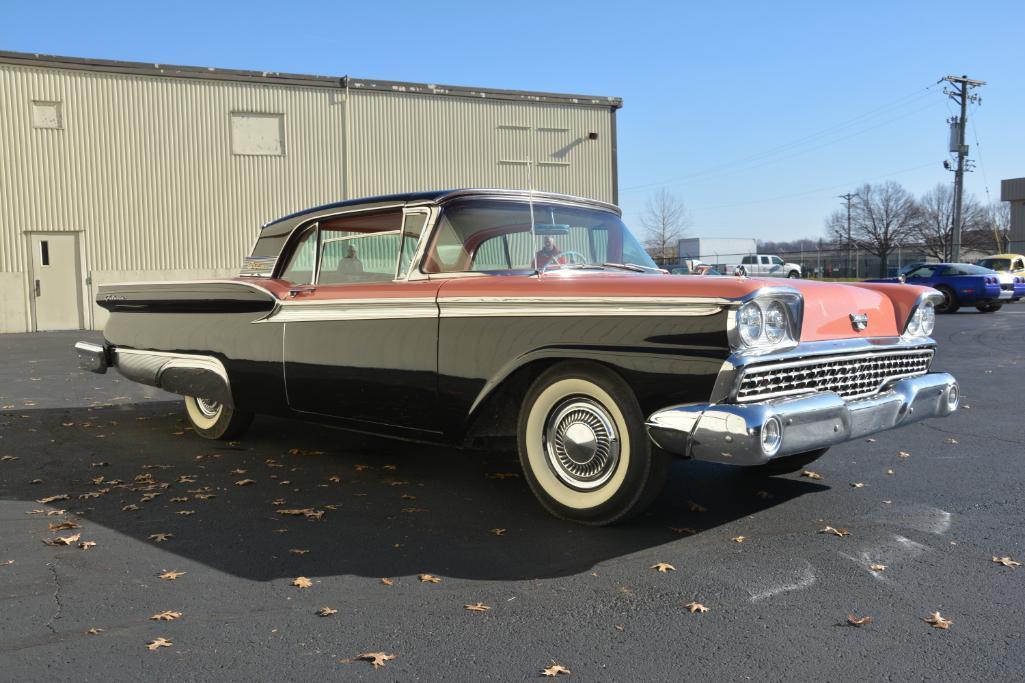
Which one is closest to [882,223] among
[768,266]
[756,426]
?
[768,266]

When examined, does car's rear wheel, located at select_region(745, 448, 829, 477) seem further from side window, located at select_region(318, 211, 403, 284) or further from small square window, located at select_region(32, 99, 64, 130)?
small square window, located at select_region(32, 99, 64, 130)

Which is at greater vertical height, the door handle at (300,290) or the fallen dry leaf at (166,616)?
the door handle at (300,290)

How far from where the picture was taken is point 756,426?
11.2 ft

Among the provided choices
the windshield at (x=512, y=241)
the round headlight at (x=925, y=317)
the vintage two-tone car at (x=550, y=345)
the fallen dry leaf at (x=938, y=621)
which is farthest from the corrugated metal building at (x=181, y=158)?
the fallen dry leaf at (x=938, y=621)

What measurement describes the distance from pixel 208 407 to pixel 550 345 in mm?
3468

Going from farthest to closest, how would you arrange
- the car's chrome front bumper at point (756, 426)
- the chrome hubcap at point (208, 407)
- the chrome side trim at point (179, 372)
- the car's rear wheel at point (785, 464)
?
the chrome hubcap at point (208, 407) < the chrome side trim at point (179, 372) < the car's rear wheel at point (785, 464) < the car's chrome front bumper at point (756, 426)

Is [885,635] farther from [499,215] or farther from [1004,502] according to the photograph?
[499,215]

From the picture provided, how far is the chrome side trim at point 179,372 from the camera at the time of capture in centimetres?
572

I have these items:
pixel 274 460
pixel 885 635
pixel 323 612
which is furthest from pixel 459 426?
pixel 885 635

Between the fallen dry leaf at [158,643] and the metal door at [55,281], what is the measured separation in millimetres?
18687

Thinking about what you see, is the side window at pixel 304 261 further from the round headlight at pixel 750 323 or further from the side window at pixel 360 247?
the round headlight at pixel 750 323

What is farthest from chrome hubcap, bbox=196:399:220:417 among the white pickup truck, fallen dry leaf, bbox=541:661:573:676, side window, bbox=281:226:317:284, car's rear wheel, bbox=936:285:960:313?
the white pickup truck

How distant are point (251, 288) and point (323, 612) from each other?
2.94m

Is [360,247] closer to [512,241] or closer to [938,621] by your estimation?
[512,241]
